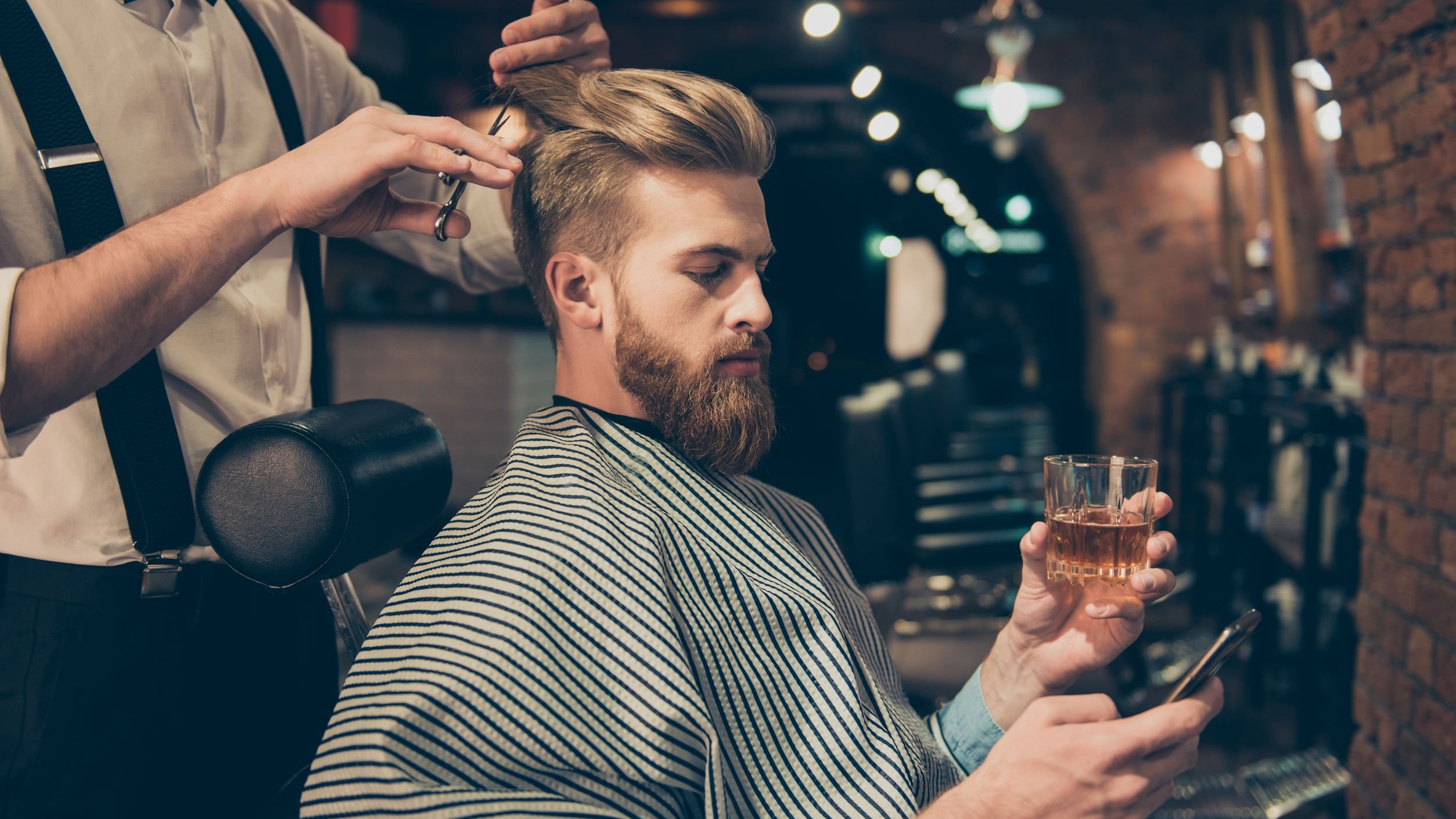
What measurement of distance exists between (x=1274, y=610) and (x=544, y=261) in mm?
3728

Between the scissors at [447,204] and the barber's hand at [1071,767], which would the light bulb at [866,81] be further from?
the barber's hand at [1071,767]

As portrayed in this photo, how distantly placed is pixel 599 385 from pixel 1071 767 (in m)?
0.66

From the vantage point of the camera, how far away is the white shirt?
963 millimetres

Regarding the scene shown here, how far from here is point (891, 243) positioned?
6.14 meters

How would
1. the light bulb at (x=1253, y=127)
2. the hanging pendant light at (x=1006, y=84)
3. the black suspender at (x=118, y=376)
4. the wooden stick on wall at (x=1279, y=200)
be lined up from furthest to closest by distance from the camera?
the light bulb at (x=1253, y=127)
the wooden stick on wall at (x=1279, y=200)
the hanging pendant light at (x=1006, y=84)
the black suspender at (x=118, y=376)

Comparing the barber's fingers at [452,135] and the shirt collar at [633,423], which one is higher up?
the barber's fingers at [452,135]

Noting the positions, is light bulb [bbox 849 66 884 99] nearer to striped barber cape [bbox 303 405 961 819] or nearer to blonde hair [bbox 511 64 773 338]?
blonde hair [bbox 511 64 773 338]

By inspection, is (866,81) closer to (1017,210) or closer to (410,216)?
(410,216)

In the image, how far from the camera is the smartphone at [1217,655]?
0.94m

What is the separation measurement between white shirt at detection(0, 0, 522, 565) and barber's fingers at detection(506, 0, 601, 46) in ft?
1.02

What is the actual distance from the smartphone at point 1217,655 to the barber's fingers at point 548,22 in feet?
3.25

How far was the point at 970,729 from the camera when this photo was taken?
124cm

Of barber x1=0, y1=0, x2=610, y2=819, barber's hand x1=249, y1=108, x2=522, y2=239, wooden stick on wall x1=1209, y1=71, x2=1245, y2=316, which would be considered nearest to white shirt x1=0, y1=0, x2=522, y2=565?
barber x1=0, y1=0, x2=610, y2=819

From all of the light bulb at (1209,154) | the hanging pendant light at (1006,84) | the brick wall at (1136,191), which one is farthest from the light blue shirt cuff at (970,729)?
the light bulb at (1209,154)
